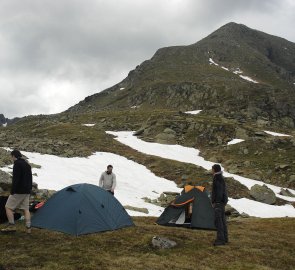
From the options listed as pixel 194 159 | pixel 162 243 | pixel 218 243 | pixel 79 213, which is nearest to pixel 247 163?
pixel 194 159

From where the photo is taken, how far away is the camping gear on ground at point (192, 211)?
70.5 feet

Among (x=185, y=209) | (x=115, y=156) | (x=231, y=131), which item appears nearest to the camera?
(x=185, y=209)

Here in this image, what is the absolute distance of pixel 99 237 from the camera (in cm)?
1733

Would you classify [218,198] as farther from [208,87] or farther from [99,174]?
[208,87]

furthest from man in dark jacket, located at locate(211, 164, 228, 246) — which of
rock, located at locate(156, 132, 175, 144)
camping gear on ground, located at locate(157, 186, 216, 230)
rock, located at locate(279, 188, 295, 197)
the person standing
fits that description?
rock, located at locate(156, 132, 175, 144)

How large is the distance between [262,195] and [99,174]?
17.7 meters

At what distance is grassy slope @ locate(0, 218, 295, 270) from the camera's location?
44.1ft

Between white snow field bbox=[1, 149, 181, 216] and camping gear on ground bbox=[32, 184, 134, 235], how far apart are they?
25.6 feet

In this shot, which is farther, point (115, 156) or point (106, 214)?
point (115, 156)

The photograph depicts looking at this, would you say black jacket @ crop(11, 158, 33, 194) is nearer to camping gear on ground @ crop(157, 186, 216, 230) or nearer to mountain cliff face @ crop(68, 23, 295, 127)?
camping gear on ground @ crop(157, 186, 216, 230)

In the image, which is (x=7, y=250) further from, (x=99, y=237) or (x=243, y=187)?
(x=243, y=187)

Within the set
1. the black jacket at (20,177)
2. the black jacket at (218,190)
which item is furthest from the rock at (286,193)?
the black jacket at (20,177)

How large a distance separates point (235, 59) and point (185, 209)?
172942 millimetres

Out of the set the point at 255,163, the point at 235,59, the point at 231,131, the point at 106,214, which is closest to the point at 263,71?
the point at 235,59
